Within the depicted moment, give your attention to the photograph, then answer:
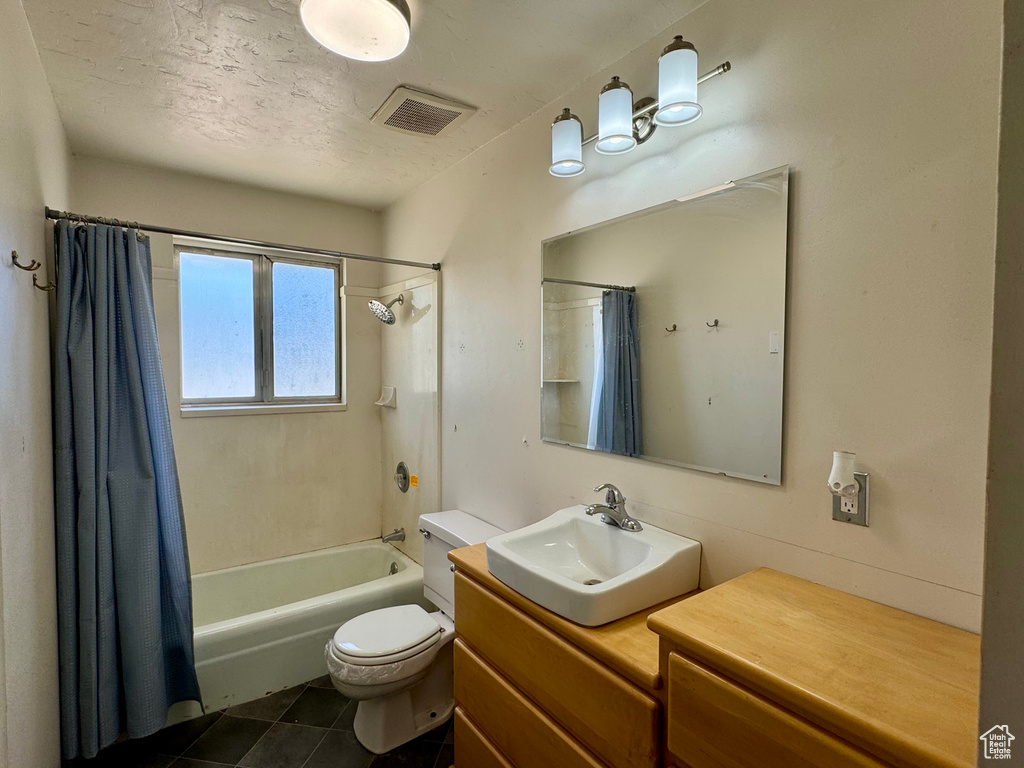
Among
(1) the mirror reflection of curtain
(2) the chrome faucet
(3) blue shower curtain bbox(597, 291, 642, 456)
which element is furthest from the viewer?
(1) the mirror reflection of curtain

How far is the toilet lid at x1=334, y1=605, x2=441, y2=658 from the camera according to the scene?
1818mm

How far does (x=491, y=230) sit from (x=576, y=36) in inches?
33.4

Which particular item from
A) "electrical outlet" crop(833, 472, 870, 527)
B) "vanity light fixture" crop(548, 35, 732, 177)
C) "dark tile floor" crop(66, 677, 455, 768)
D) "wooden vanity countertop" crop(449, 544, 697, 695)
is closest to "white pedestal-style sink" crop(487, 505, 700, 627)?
"wooden vanity countertop" crop(449, 544, 697, 695)

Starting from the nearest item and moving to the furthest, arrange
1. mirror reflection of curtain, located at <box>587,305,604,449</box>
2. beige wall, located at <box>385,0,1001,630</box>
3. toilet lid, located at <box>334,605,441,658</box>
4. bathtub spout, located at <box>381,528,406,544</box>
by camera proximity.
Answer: beige wall, located at <box>385,0,1001,630</box>
mirror reflection of curtain, located at <box>587,305,604,449</box>
toilet lid, located at <box>334,605,441,658</box>
bathtub spout, located at <box>381,528,406,544</box>

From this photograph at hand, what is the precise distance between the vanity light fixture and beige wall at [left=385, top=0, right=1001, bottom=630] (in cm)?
8

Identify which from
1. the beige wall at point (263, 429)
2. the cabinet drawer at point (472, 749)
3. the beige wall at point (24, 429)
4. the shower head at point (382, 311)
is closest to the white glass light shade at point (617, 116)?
the beige wall at point (24, 429)

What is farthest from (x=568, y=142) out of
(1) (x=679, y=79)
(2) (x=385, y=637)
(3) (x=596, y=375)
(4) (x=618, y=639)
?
(2) (x=385, y=637)

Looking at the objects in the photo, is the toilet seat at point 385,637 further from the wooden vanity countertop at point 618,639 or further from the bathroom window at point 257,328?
the bathroom window at point 257,328

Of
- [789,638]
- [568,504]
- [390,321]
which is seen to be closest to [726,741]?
[789,638]

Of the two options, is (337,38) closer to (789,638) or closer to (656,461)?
(656,461)

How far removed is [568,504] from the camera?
5.96 feet

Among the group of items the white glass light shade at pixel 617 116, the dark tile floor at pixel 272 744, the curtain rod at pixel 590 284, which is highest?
the white glass light shade at pixel 617 116

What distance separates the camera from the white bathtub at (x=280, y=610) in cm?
210

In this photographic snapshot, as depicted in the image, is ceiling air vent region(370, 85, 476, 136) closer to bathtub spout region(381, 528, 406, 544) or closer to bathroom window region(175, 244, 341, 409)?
bathroom window region(175, 244, 341, 409)
